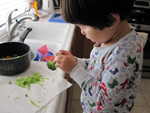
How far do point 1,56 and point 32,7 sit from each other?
0.90 m

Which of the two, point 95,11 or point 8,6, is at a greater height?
point 95,11

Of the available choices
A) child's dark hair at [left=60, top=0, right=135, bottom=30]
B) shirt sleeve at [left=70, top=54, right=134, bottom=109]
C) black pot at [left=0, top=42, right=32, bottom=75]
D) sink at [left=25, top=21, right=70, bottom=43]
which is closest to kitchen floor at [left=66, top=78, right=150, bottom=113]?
sink at [left=25, top=21, right=70, bottom=43]

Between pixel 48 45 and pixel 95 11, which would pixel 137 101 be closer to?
pixel 48 45

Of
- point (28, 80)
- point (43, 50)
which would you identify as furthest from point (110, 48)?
point (43, 50)

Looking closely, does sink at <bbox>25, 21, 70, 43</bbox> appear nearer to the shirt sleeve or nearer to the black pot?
the black pot

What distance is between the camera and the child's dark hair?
42cm

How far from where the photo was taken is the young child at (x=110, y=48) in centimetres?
43

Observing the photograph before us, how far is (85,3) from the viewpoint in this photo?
42 cm

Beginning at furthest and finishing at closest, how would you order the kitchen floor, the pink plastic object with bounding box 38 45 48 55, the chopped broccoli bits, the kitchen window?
the kitchen floor, the kitchen window, the pink plastic object with bounding box 38 45 48 55, the chopped broccoli bits

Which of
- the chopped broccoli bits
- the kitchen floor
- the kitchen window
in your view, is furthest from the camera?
the kitchen floor

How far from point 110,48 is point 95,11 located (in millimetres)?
183

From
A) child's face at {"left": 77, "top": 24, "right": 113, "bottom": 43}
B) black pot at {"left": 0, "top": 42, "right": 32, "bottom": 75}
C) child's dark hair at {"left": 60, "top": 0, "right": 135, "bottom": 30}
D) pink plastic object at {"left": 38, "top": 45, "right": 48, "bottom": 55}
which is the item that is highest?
child's dark hair at {"left": 60, "top": 0, "right": 135, "bottom": 30}

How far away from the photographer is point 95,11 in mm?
424

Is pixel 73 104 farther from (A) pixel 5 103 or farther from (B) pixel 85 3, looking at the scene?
(B) pixel 85 3
